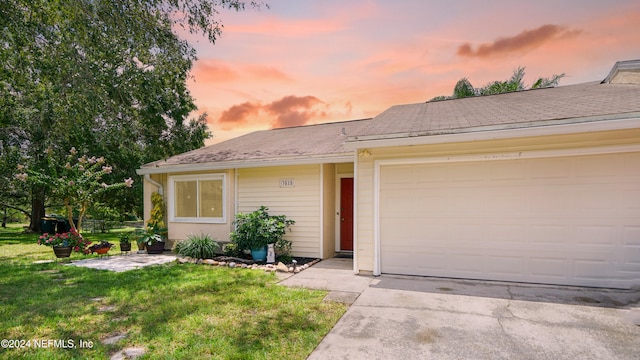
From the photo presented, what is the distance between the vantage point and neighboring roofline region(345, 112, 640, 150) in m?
4.58

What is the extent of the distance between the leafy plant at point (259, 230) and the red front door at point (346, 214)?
1.53 metres

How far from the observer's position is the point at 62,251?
852cm

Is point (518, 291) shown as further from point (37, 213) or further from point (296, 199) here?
point (37, 213)

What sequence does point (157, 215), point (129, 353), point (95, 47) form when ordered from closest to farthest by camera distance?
1. point (129, 353)
2. point (95, 47)
3. point (157, 215)

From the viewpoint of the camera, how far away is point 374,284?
18.4 ft

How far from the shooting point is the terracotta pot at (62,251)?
27.8 ft

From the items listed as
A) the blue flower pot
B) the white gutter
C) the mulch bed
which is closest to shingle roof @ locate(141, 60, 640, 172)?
the white gutter

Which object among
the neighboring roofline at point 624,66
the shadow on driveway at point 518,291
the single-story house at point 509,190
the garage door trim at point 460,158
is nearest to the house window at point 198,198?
the single-story house at point 509,190

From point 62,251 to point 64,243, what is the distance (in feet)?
0.77

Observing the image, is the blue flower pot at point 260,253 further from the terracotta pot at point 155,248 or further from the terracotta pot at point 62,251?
the terracotta pot at point 62,251

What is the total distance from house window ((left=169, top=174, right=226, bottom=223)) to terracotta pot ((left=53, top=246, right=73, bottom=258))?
258 centimetres

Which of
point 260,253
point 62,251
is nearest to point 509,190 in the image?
point 260,253

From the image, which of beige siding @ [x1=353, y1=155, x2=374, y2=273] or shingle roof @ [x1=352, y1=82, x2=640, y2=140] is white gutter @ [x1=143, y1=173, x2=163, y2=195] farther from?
shingle roof @ [x1=352, y1=82, x2=640, y2=140]

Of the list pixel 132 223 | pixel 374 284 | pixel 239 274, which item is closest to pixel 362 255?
pixel 374 284
